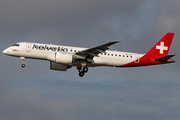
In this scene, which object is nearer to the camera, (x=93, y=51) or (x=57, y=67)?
(x=93, y=51)

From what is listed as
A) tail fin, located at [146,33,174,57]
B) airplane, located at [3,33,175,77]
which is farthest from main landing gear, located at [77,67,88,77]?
tail fin, located at [146,33,174,57]

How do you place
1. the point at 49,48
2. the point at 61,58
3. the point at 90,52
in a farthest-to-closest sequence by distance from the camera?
the point at 49,48 < the point at 90,52 < the point at 61,58

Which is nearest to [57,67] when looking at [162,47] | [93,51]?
[93,51]

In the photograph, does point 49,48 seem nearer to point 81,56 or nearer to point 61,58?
point 61,58

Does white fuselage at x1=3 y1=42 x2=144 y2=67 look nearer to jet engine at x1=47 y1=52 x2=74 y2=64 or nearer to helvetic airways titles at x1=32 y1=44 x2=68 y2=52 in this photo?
helvetic airways titles at x1=32 y1=44 x2=68 y2=52

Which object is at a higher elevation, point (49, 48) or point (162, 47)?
point (162, 47)

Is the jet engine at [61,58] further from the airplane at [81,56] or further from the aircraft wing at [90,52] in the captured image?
the aircraft wing at [90,52]

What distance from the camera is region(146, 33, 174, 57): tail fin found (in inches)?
1942

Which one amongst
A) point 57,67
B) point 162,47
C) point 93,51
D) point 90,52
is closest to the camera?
point 93,51

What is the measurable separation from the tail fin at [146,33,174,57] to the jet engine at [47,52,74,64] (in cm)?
1312

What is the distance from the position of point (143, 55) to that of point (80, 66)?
10.1 m

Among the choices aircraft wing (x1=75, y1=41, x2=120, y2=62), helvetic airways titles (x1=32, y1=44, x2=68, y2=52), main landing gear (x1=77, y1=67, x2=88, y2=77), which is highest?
helvetic airways titles (x1=32, y1=44, x2=68, y2=52)

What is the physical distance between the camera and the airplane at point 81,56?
143 feet

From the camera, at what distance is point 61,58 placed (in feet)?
142
